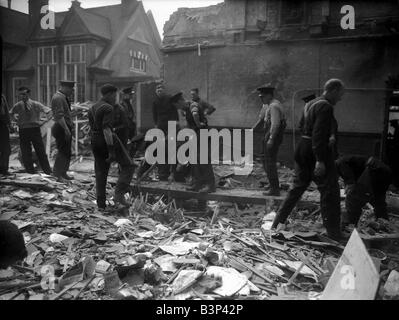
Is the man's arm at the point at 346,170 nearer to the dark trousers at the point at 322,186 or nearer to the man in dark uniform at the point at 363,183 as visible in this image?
the man in dark uniform at the point at 363,183

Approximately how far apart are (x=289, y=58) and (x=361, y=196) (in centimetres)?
650

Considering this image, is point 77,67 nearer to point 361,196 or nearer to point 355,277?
point 361,196

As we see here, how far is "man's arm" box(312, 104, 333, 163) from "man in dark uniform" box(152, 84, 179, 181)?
4.09 meters


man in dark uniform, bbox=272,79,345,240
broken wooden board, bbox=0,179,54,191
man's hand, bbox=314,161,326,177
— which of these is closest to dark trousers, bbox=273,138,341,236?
man in dark uniform, bbox=272,79,345,240

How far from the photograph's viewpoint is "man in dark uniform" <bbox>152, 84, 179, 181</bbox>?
814 cm

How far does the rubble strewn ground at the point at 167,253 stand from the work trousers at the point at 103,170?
31 centimetres

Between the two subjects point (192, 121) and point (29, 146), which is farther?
point (29, 146)

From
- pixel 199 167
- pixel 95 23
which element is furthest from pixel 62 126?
pixel 95 23

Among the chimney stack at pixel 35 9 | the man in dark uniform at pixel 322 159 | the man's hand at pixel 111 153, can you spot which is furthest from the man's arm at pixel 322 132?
the chimney stack at pixel 35 9

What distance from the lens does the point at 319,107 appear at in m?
4.71

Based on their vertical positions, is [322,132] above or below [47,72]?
below

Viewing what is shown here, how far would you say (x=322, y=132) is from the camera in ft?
15.2
